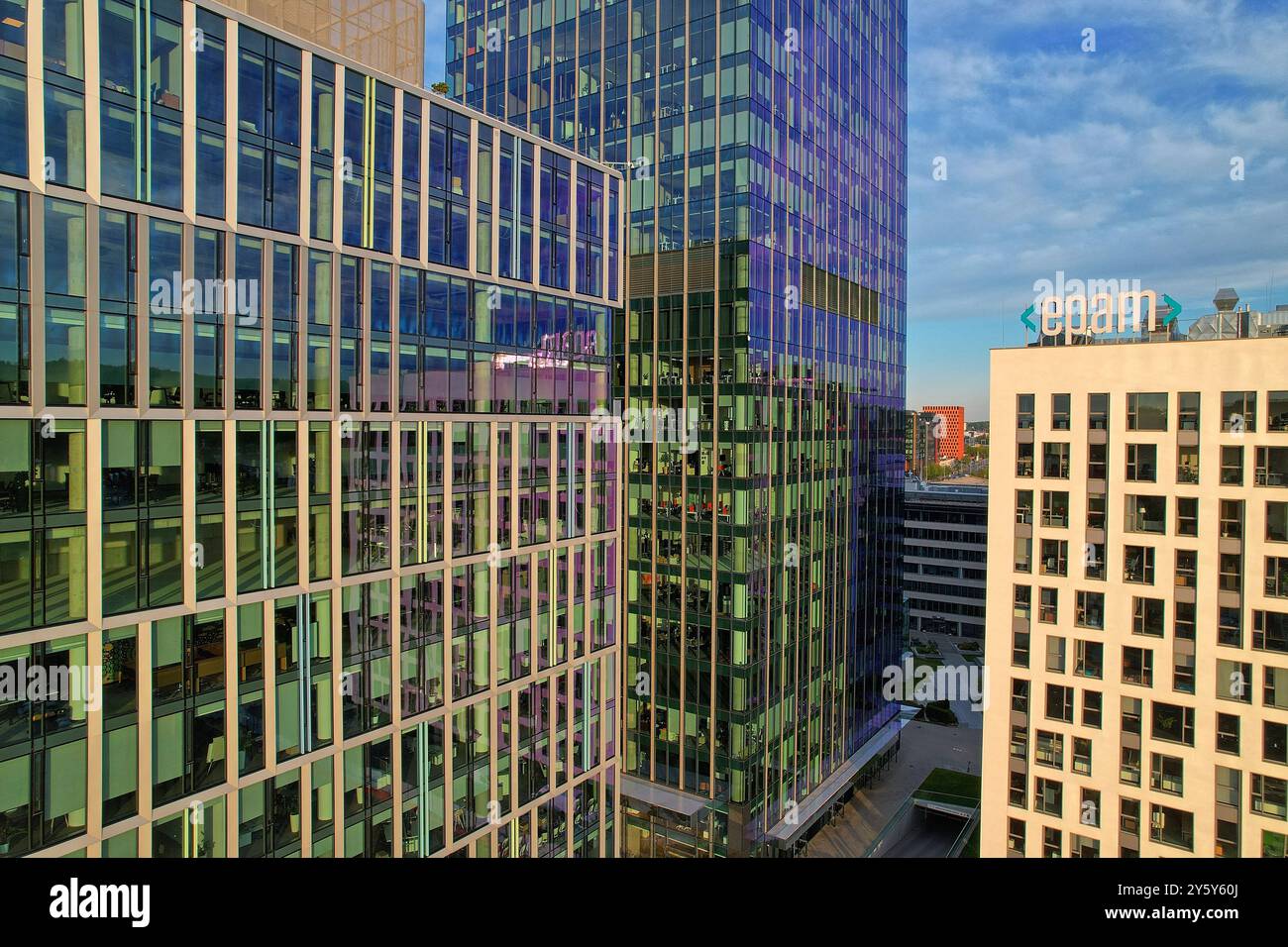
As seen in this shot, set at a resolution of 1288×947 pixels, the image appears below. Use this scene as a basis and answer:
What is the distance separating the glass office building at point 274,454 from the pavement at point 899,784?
936 inches

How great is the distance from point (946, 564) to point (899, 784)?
49.0 m

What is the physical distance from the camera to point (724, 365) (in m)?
47.5

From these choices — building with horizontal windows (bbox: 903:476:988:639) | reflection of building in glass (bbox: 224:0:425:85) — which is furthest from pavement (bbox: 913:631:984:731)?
reflection of building in glass (bbox: 224:0:425:85)

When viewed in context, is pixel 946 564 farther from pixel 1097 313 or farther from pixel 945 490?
pixel 1097 313

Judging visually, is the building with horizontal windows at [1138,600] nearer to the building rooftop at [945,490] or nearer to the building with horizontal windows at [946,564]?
the building with horizontal windows at [946,564]

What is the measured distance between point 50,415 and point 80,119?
8028 millimetres

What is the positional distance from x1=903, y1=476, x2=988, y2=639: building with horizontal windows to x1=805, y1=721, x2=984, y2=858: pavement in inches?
1274

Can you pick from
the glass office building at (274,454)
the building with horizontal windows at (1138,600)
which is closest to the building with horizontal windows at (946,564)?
the building with horizontal windows at (1138,600)

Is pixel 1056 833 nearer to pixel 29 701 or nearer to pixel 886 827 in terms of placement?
pixel 886 827

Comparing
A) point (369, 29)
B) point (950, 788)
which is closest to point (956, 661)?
point (950, 788)

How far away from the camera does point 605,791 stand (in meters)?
39.1

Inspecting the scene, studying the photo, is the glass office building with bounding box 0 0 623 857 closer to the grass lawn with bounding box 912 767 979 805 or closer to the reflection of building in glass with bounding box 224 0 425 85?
the reflection of building in glass with bounding box 224 0 425 85

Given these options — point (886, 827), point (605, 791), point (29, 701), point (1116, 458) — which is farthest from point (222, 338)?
point (886, 827)

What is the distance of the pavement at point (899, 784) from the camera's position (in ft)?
173
